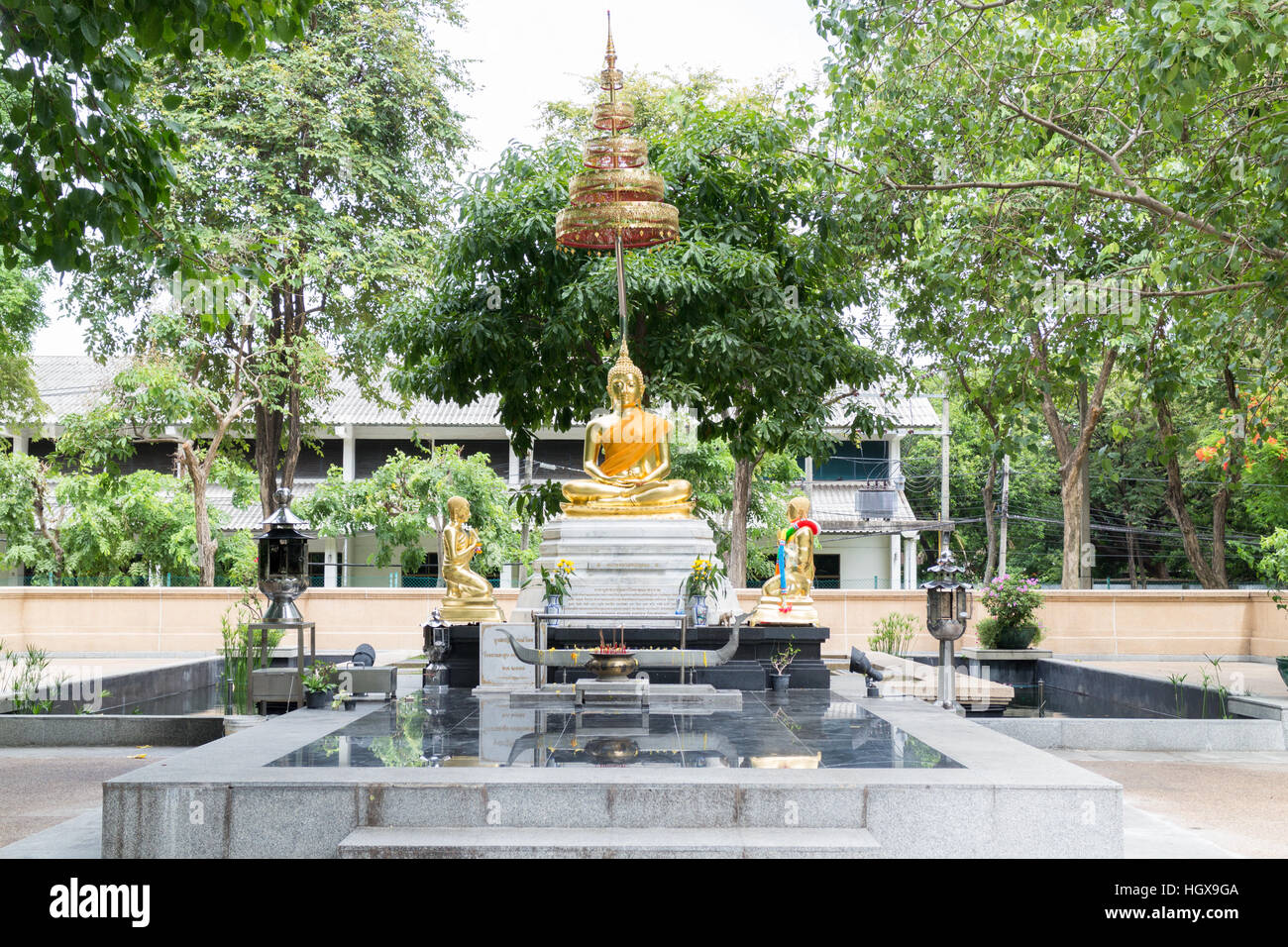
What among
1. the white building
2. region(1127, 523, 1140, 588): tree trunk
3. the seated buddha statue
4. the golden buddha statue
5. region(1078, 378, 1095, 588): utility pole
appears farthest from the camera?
region(1127, 523, 1140, 588): tree trunk

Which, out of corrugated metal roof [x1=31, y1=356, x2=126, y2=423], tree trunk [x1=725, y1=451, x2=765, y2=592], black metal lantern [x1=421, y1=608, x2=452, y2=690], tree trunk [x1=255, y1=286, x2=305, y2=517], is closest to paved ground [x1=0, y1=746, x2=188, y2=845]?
black metal lantern [x1=421, y1=608, x2=452, y2=690]

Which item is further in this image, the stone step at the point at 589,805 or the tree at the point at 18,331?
the tree at the point at 18,331

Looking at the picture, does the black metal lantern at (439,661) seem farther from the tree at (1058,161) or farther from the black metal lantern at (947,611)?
the tree at (1058,161)

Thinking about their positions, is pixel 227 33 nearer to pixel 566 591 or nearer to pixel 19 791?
pixel 19 791

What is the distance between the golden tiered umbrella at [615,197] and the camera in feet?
45.6

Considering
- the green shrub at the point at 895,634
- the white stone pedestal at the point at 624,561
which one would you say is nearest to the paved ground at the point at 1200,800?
the white stone pedestal at the point at 624,561

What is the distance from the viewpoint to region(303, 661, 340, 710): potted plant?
10094mm

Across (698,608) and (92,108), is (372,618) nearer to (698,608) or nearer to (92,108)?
(698,608)

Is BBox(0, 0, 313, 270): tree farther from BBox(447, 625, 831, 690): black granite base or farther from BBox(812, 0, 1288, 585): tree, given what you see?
BBox(812, 0, 1288, 585): tree

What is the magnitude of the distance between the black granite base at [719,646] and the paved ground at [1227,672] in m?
5.04

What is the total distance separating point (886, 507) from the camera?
3019 centimetres

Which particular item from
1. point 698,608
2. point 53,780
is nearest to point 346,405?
point 698,608

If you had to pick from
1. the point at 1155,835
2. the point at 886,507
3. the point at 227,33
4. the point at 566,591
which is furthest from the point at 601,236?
the point at 886,507

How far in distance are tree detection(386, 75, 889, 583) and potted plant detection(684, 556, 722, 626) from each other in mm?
3143
